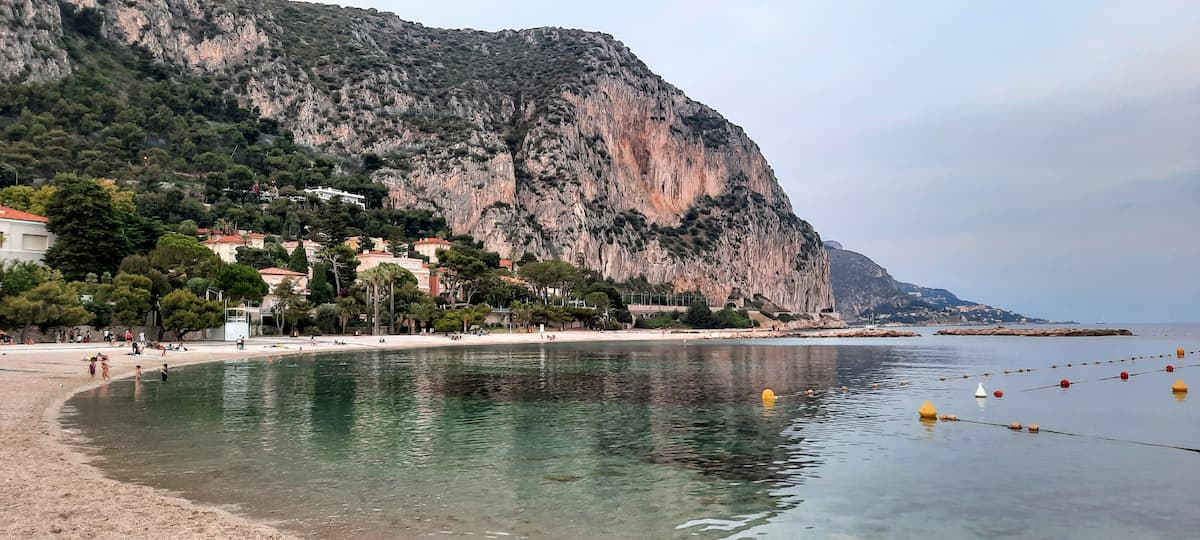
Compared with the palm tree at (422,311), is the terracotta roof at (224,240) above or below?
above

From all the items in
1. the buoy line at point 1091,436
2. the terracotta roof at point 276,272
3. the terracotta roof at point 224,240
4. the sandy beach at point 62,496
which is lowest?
the buoy line at point 1091,436

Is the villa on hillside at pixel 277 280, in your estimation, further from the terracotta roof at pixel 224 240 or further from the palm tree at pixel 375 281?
the terracotta roof at pixel 224 240

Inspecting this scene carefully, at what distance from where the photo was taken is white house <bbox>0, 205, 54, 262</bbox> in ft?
217

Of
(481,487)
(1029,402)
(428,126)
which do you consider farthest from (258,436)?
(428,126)

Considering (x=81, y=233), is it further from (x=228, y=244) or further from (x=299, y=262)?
(x=299, y=262)

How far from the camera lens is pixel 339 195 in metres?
145

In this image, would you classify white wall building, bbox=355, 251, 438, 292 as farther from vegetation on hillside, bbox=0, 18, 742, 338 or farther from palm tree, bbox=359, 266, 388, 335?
palm tree, bbox=359, 266, 388, 335

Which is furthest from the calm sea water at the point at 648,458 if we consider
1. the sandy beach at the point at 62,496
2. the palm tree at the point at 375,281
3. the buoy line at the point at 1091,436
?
the palm tree at the point at 375,281

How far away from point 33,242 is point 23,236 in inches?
40.0

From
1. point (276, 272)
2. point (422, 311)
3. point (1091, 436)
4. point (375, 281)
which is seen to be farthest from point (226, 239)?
point (1091, 436)

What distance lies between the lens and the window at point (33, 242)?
222 ft

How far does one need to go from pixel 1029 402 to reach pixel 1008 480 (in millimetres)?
18404

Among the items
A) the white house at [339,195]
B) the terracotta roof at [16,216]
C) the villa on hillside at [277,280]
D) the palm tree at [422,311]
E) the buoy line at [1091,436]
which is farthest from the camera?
the white house at [339,195]

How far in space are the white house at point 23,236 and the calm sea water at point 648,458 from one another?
150ft
